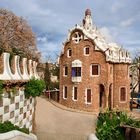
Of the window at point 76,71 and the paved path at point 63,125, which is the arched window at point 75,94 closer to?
the window at point 76,71

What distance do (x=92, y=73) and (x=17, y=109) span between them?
741 inches

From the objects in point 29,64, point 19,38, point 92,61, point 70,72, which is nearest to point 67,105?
point 70,72

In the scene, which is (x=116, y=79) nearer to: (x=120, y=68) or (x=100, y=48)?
(x=120, y=68)

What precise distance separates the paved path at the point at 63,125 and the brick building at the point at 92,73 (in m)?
2.58

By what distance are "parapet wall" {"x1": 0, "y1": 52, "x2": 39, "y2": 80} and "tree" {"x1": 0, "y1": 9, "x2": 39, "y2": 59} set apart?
14.9m

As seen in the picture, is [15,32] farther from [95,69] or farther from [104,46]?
[104,46]

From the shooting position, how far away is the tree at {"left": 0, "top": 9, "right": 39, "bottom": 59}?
26.9 m

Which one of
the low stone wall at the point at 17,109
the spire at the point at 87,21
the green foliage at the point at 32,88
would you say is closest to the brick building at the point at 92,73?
the spire at the point at 87,21

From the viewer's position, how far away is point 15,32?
27562mm

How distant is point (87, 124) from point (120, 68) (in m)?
10.9

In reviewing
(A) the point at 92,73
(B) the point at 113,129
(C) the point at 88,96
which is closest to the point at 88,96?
(C) the point at 88,96

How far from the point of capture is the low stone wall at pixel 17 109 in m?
8.77

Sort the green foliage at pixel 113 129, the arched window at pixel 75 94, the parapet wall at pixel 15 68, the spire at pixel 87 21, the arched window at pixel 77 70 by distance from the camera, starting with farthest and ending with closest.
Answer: the spire at pixel 87 21 → the arched window at pixel 75 94 → the arched window at pixel 77 70 → the parapet wall at pixel 15 68 → the green foliage at pixel 113 129

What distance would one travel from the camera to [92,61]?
28.3 meters
